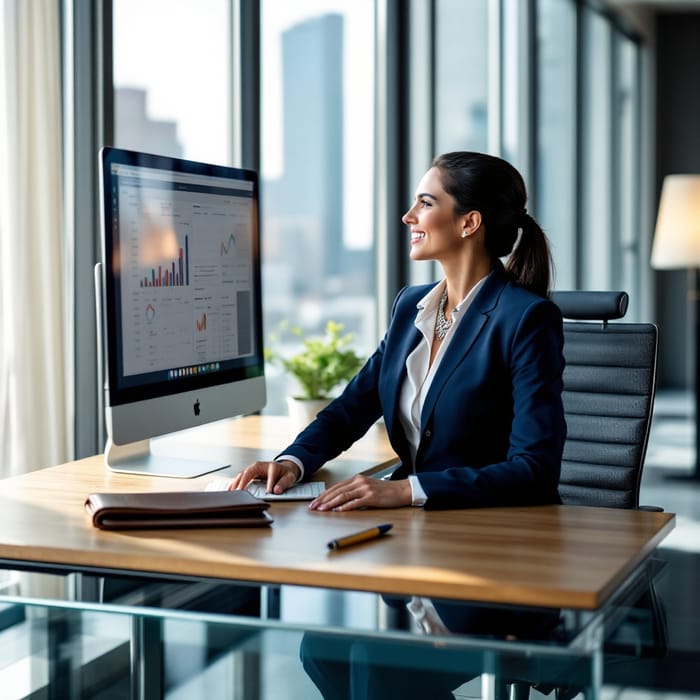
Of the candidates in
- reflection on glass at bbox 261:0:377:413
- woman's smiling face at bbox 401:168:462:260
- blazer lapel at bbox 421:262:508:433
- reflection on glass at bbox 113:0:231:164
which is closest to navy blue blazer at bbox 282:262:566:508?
blazer lapel at bbox 421:262:508:433

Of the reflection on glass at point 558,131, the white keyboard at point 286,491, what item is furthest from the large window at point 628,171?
the white keyboard at point 286,491

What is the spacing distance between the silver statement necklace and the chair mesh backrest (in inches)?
22.7

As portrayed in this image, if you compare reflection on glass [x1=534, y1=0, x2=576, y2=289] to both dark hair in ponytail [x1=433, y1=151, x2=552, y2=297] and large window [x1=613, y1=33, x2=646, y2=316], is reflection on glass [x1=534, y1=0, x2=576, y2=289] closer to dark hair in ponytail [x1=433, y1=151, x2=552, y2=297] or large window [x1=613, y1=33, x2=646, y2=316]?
large window [x1=613, y1=33, x2=646, y2=316]

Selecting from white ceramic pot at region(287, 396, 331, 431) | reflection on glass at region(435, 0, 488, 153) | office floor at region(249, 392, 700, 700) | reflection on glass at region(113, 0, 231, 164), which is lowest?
office floor at region(249, 392, 700, 700)

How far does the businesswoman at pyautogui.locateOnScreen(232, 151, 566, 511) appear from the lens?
6.13 feet

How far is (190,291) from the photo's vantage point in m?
2.22

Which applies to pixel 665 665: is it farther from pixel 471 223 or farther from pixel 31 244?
pixel 31 244

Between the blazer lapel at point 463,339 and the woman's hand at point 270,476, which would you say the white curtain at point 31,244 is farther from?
the blazer lapel at point 463,339

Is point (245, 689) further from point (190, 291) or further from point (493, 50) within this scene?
point (493, 50)

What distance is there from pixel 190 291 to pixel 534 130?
4559mm

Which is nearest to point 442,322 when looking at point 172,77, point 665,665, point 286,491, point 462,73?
point 286,491

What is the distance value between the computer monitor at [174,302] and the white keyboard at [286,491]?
153mm

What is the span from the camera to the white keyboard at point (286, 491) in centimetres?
191

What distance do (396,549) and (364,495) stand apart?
261 millimetres
